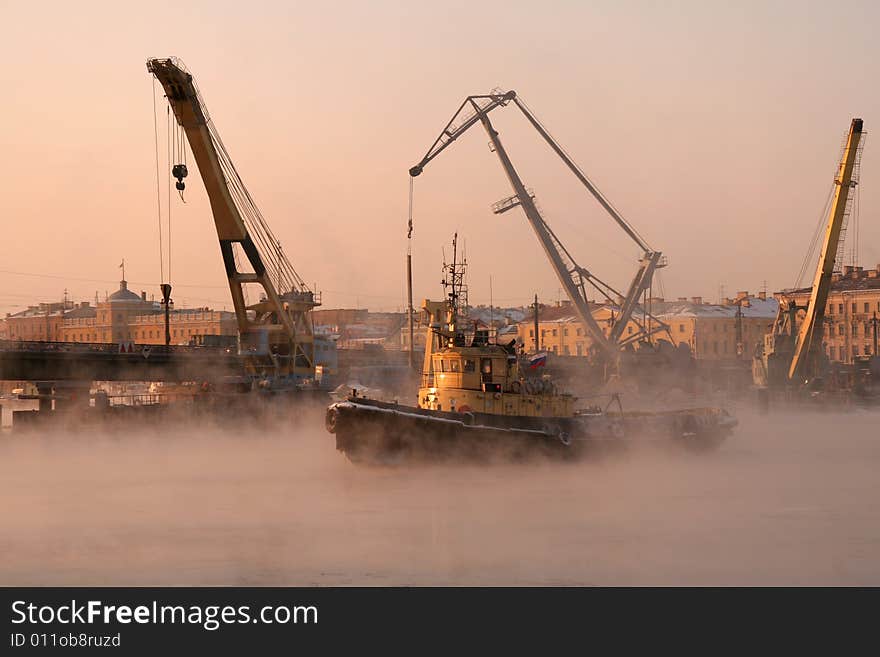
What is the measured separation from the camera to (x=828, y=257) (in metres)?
90.4

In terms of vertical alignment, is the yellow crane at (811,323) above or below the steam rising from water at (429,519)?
above

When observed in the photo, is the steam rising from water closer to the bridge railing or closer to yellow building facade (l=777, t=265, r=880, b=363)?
the bridge railing

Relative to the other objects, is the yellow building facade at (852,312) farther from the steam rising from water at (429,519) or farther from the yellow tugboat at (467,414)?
the yellow tugboat at (467,414)

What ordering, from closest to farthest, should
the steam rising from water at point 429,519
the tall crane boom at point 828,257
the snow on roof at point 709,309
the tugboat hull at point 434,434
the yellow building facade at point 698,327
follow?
the steam rising from water at point 429,519, the tugboat hull at point 434,434, the tall crane boom at point 828,257, the yellow building facade at point 698,327, the snow on roof at point 709,309

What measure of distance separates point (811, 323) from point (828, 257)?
542 centimetres

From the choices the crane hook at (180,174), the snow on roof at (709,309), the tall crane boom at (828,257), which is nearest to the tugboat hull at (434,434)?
the crane hook at (180,174)

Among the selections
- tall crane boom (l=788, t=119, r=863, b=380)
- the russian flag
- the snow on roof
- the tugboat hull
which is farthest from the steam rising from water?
the snow on roof

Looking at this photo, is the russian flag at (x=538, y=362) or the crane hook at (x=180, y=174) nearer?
the russian flag at (x=538, y=362)

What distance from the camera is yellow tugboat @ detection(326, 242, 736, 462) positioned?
145 ft

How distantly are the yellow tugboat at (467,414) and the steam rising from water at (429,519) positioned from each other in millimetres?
892

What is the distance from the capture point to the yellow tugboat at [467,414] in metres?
44.1

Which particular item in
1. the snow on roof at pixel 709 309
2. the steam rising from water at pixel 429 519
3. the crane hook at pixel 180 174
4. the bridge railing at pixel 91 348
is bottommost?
the steam rising from water at pixel 429 519
